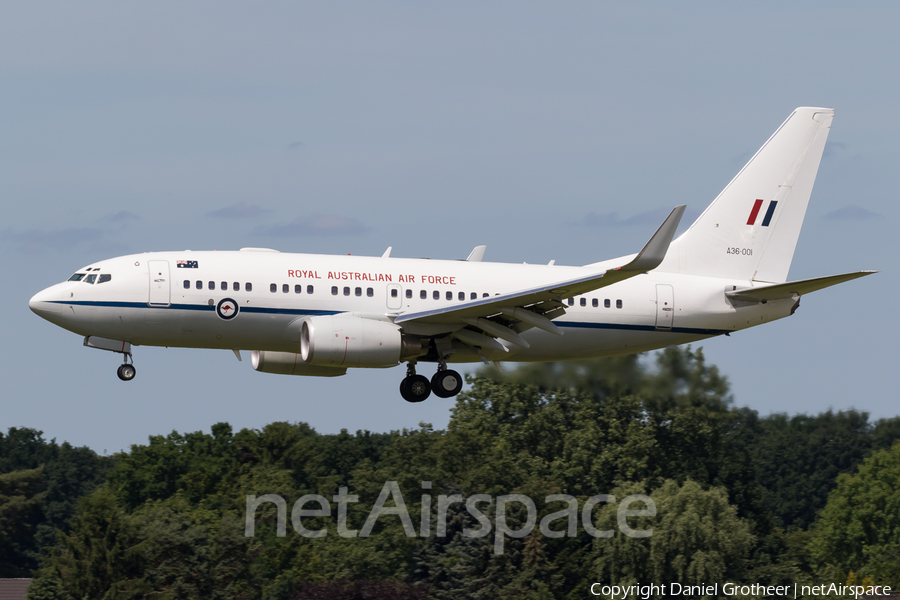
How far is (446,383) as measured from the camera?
4025 centimetres

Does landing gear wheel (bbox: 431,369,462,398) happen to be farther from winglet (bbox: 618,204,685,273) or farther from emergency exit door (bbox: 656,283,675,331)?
winglet (bbox: 618,204,685,273)

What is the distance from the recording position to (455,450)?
282 ft

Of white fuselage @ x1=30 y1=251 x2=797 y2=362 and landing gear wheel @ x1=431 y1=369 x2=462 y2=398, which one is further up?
white fuselage @ x1=30 y1=251 x2=797 y2=362

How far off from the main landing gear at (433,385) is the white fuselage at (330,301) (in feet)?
2.17

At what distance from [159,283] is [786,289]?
1957cm

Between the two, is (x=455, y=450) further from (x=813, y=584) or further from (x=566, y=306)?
(x=566, y=306)

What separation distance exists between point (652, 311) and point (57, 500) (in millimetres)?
108307

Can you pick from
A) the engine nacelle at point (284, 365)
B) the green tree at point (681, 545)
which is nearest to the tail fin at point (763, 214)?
the engine nacelle at point (284, 365)

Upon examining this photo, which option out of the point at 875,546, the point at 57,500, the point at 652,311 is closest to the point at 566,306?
the point at 652,311

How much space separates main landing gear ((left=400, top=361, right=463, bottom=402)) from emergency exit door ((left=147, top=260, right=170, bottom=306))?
26.6 ft

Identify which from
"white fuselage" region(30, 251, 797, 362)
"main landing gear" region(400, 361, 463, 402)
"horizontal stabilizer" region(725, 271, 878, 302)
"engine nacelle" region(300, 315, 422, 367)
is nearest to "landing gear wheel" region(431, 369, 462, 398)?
"main landing gear" region(400, 361, 463, 402)

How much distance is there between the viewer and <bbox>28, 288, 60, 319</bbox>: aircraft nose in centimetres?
3759

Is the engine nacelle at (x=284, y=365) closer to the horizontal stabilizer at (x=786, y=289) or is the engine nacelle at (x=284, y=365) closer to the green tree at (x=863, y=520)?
the horizontal stabilizer at (x=786, y=289)

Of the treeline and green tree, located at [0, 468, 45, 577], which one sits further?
green tree, located at [0, 468, 45, 577]
